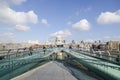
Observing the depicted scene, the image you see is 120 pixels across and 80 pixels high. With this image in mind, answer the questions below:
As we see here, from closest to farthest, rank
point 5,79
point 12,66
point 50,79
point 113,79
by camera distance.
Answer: point 113,79 < point 5,79 < point 12,66 < point 50,79

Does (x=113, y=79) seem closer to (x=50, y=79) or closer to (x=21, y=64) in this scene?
(x=50, y=79)

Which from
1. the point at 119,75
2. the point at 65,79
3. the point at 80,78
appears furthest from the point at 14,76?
the point at 119,75

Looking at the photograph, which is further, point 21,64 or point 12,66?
point 21,64

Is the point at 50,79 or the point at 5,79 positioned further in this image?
the point at 50,79

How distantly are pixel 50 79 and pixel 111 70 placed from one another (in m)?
3.61

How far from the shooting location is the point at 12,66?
33.1 ft

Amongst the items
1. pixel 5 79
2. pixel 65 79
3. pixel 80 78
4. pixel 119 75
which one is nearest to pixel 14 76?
pixel 5 79

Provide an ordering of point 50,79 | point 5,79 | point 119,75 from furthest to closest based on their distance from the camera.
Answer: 1. point 50,79
2. point 5,79
3. point 119,75

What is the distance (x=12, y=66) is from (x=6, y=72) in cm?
87

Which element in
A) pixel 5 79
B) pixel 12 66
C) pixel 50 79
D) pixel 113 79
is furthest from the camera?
pixel 50 79

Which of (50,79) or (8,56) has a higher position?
(8,56)

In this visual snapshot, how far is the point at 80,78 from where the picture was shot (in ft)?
36.1

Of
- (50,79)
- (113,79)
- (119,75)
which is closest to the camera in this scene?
(119,75)

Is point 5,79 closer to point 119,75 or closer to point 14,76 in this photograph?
point 14,76
